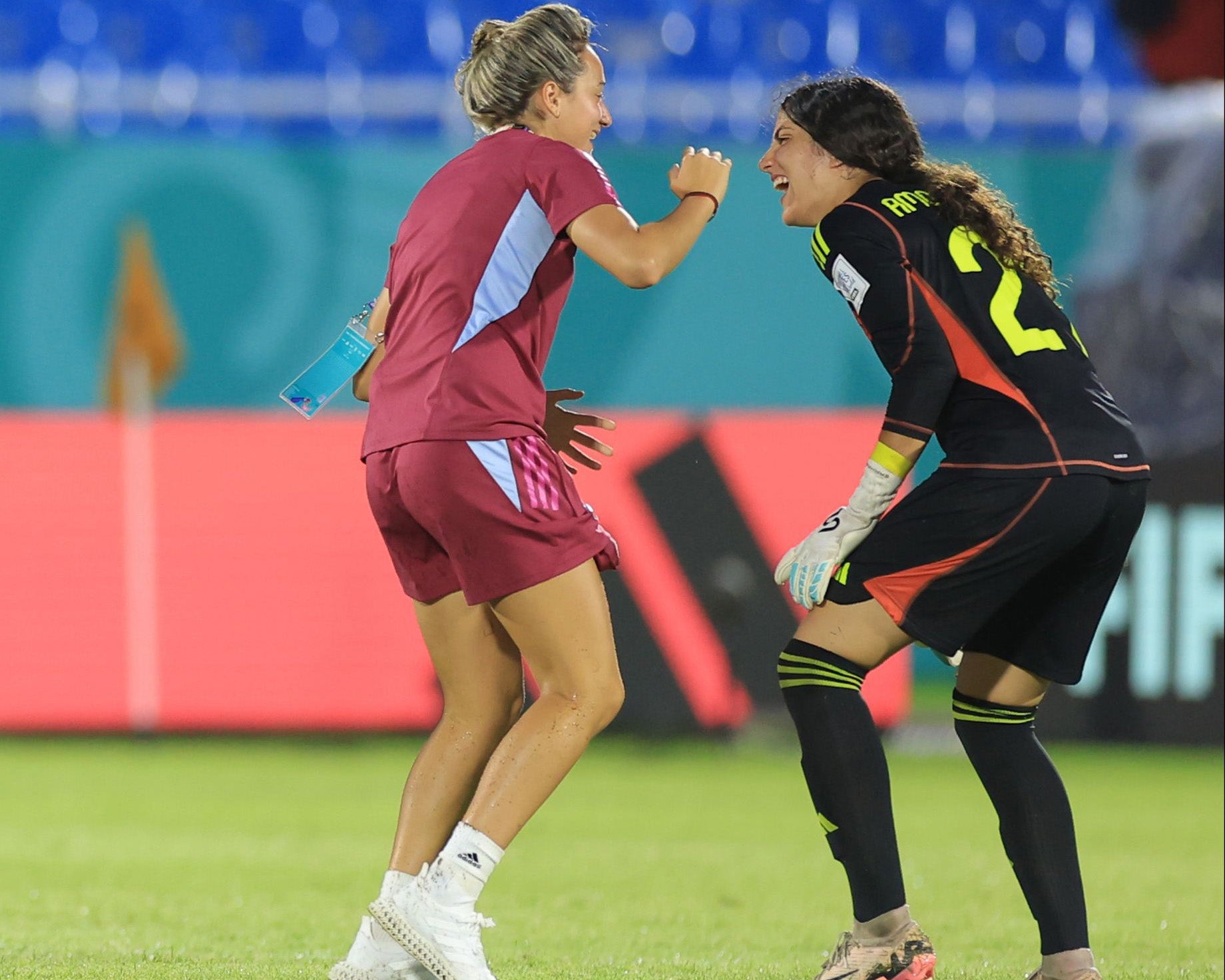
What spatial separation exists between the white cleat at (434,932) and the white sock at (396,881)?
0.15 metres

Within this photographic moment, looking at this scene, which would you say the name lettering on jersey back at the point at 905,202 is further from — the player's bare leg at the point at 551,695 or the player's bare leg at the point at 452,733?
the player's bare leg at the point at 452,733

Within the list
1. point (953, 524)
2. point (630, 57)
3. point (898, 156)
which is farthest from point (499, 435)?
point (630, 57)

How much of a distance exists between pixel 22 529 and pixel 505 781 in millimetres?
4779

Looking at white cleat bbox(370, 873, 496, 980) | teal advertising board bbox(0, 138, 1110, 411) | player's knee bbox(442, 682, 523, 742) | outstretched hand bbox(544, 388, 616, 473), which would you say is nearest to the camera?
white cleat bbox(370, 873, 496, 980)

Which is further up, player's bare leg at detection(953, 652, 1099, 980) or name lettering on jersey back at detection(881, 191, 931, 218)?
name lettering on jersey back at detection(881, 191, 931, 218)

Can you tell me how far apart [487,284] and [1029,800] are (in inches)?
55.6

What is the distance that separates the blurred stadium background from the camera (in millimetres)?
4430

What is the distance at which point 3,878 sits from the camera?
172 inches

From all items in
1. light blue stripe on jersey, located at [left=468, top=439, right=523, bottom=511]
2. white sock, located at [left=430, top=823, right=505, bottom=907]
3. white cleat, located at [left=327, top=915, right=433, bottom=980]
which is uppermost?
light blue stripe on jersey, located at [left=468, top=439, right=523, bottom=511]

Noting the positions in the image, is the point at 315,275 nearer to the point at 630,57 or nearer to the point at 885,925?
the point at 630,57

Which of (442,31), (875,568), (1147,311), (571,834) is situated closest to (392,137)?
(442,31)

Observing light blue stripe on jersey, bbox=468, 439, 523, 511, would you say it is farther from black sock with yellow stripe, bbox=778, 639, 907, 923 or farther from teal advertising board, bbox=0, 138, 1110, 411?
teal advertising board, bbox=0, 138, 1110, 411

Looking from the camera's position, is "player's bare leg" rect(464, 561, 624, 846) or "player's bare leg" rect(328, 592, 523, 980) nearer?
"player's bare leg" rect(464, 561, 624, 846)

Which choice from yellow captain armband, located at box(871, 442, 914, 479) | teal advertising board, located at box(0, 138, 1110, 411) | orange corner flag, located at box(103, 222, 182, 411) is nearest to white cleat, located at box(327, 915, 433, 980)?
yellow captain armband, located at box(871, 442, 914, 479)
